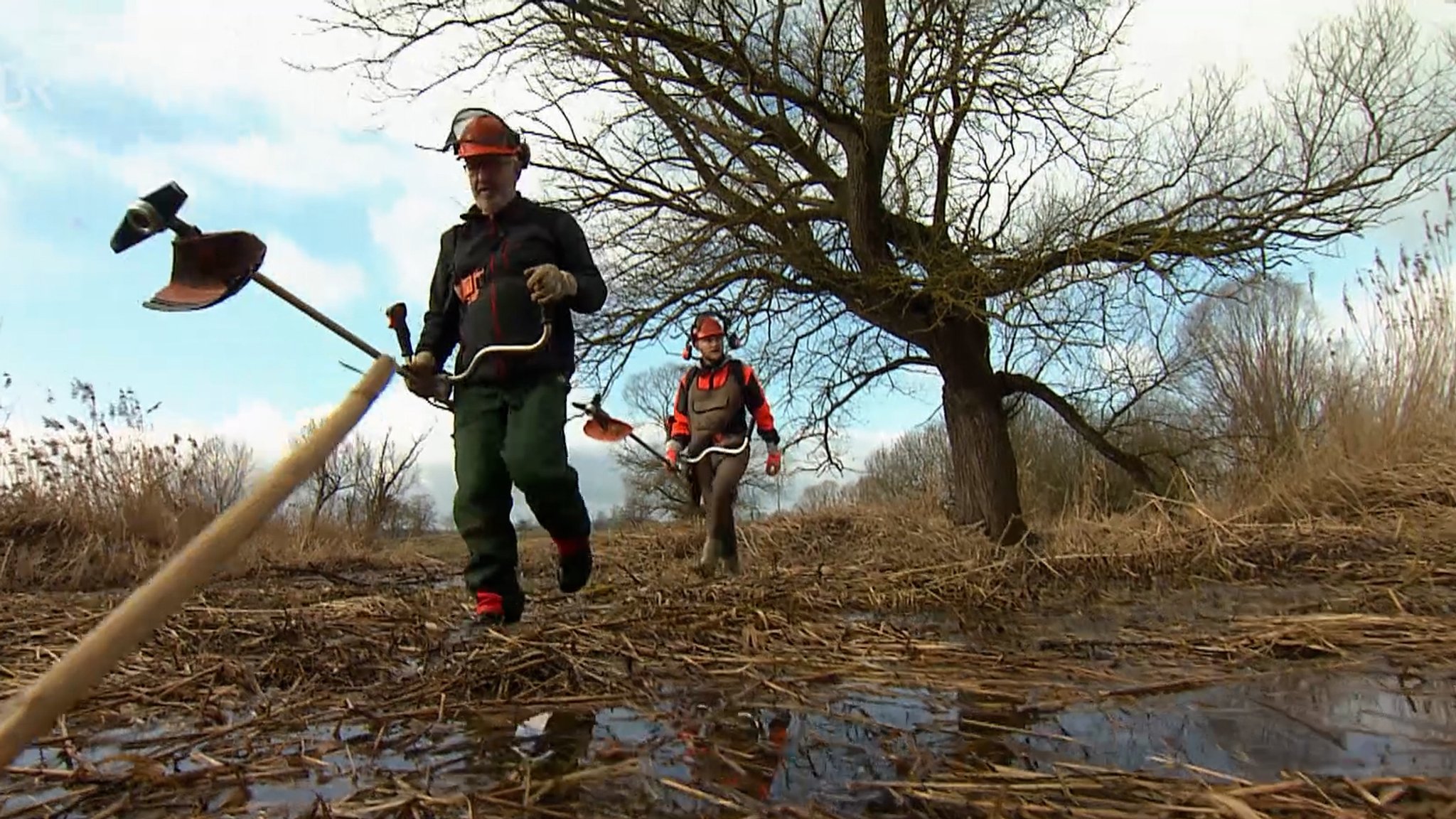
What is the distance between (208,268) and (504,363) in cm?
173

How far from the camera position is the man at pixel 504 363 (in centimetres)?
393

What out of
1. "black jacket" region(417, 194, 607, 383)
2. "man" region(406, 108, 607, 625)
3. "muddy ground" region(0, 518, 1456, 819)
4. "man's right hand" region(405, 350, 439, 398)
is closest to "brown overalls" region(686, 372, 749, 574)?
"muddy ground" region(0, 518, 1456, 819)

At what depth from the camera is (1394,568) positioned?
509 centimetres

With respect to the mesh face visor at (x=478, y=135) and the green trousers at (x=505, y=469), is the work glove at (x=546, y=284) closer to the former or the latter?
the green trousers at (x=505, y=469)

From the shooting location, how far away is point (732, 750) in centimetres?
224

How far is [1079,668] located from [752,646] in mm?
1163

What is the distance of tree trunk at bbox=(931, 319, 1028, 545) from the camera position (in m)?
11.3

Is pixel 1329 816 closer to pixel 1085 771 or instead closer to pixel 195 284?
pixel 1085 771

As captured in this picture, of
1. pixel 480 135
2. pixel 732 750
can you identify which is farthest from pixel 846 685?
pixel 480 135

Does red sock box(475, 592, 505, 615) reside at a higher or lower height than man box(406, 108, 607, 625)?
lower

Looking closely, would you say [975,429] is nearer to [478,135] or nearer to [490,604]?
[490,604]

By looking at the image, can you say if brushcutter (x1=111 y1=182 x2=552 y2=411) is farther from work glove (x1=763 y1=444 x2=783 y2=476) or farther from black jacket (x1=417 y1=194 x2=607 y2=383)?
work glove (x1=763 y1=444 x2=783 y2=476)

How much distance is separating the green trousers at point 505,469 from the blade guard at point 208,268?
1725 mm

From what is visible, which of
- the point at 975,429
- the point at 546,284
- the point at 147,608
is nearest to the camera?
the point at 147,608
